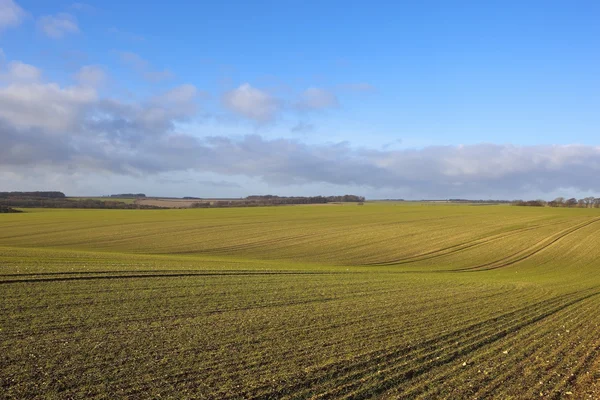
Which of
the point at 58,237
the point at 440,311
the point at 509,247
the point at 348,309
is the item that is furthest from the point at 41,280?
Answer: the point at 509,247

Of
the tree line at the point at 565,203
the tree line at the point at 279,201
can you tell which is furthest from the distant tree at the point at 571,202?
the tree line at the point at 279,201

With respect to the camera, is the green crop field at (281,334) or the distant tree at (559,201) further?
the distant tree at (559,201)

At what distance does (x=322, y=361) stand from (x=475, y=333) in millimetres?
5184

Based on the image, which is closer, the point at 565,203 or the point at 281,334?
the point at 281,334

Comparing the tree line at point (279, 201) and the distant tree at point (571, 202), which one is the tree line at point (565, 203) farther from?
the tree line at point (279, 201)

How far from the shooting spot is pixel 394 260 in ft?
127

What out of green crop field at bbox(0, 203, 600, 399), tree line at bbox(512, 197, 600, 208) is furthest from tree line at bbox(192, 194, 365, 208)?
green crop field at bbox(0, 203, 600, 399)

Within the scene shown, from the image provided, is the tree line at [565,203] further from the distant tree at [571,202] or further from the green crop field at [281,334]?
the green crop field at [281,334]

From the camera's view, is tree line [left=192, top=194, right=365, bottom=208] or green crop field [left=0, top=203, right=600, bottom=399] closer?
green crop field [left=0, top=203, right=600, bottom=399]

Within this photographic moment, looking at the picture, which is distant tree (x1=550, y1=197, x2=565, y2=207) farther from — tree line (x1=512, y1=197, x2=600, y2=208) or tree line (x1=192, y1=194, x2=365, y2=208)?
tree line (x1=192, y1=194, x2=365, y2=208)

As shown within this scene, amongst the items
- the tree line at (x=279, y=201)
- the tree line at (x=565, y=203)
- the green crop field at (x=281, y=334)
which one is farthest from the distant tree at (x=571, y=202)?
the green crop field at (x=281, y=334)

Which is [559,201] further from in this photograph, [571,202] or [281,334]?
[281,334]

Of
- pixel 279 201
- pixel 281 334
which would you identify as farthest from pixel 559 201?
pixel 281 334

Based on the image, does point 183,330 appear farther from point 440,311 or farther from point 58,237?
point 58,237
